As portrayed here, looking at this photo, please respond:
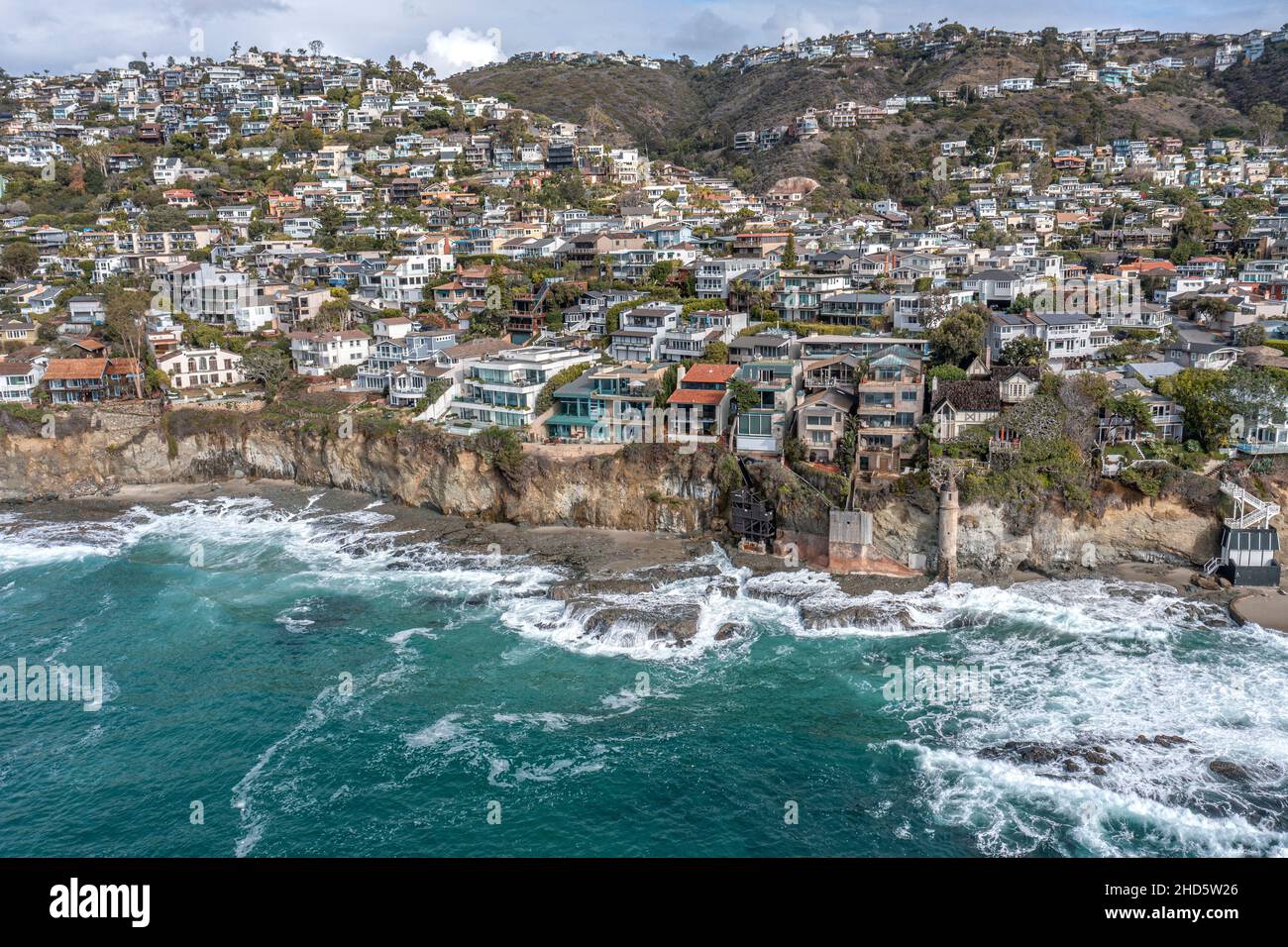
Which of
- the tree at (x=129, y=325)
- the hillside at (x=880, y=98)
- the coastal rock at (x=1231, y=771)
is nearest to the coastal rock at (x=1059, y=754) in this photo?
the coastal rock at (x=1231, y=771)

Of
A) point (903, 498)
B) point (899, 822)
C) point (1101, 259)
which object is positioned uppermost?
point (1101, 259)

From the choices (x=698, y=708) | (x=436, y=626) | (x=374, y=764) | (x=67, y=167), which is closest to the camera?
(x=374, y=764)

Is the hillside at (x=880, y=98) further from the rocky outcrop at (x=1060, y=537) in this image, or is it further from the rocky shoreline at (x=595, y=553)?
the rocky outcrop at (x=1060, y=537)

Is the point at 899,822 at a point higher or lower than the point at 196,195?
lower

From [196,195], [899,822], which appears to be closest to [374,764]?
[899,822]

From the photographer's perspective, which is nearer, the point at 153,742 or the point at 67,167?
the point at 153,742

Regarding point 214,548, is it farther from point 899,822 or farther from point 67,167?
point 67,167

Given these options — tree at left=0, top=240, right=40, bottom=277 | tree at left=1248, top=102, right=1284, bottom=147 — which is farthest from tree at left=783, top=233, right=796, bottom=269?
tree at left=1248, top=102, right=1284, bottom=147

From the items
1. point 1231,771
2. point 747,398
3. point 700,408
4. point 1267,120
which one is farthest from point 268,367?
point 1267,120

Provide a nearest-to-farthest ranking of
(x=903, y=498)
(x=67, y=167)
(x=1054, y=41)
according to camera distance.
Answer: (x=903, y=498) < (x=67, y=167) < (x=1054, y=41)

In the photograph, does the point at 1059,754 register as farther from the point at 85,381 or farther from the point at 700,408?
the point at 85,381
